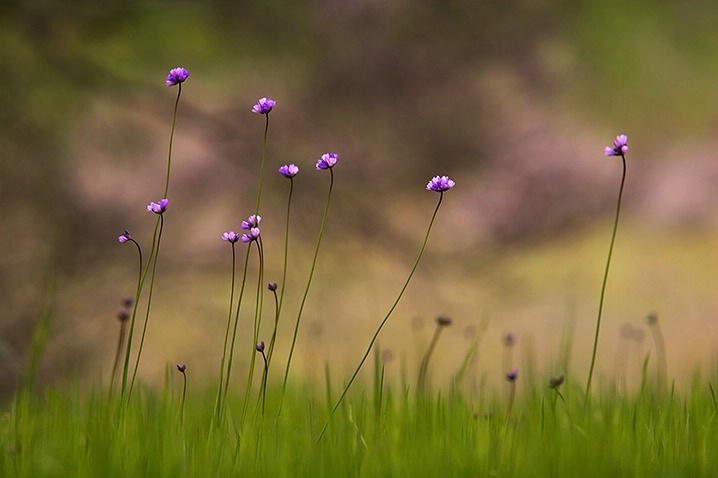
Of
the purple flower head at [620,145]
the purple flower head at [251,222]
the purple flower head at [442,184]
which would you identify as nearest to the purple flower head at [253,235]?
the purple flower head at [251,222]

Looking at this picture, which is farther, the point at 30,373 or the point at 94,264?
the point at 94,264

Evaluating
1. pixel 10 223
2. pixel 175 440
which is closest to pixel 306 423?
pixel 175 440

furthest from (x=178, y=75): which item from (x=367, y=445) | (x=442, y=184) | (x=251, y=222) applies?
(x=367, y=445)

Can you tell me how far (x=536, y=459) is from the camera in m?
2.10

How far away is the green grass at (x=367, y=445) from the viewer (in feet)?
6.85

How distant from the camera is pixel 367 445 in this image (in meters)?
2.21

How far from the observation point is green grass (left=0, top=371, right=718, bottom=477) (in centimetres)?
209

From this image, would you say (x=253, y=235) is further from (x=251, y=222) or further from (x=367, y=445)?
(x=367, y=445)

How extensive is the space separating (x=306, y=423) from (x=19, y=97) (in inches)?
132

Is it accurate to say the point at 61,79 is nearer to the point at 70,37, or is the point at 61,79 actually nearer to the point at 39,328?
the point at 70,37

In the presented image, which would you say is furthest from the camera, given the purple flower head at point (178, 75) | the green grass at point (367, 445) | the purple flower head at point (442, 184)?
the purple flower head at point (178, 75)

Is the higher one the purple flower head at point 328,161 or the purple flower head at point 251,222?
the purple flower head at point 328,161

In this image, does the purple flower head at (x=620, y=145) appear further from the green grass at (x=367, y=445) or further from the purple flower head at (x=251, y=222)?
the purple flower head at (x=251, y=222)

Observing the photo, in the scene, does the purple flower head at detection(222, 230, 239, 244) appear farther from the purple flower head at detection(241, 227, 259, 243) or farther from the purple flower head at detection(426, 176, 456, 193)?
the purple flower head at detection(426, 176, 456, 193)
